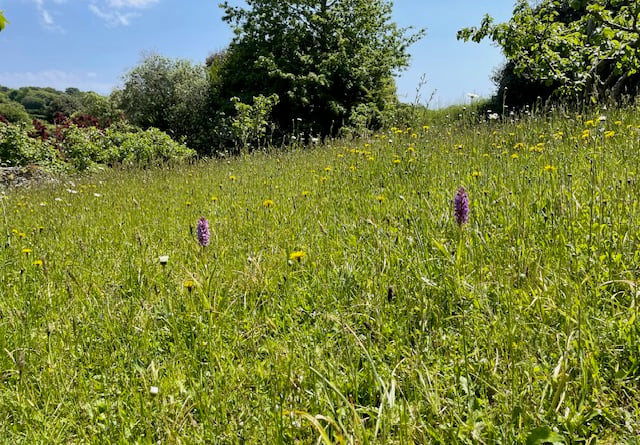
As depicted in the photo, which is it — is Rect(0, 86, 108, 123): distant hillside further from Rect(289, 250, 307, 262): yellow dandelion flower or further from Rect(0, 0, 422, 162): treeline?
Rect(289, 250, 307, 262): yellow dandelion flower

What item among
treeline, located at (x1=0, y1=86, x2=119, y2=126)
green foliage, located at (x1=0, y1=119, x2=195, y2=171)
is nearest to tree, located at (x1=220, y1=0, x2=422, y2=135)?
green foliage, located at (x1=0, y1=119, x2=195, y2=171)

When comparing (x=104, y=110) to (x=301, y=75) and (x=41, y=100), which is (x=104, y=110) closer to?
(x=301, y=75)

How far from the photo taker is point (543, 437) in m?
0.94

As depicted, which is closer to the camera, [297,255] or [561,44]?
[297,255]

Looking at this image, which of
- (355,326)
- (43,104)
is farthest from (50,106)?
(355,326)

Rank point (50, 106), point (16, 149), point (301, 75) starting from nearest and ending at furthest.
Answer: point (16, 149)
point (301, 75)
point (50, 106)

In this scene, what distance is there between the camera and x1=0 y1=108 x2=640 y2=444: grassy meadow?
1.11 m

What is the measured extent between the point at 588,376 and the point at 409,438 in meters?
0.55

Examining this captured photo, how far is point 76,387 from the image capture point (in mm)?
1475

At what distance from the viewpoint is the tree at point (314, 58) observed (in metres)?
17.2

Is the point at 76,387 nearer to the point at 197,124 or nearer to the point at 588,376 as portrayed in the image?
the point at 588,376

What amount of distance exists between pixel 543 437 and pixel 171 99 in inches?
868

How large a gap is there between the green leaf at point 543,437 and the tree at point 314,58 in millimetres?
16752

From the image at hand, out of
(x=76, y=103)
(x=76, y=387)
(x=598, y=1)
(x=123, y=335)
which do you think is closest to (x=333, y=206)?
(x=123, y=335)
